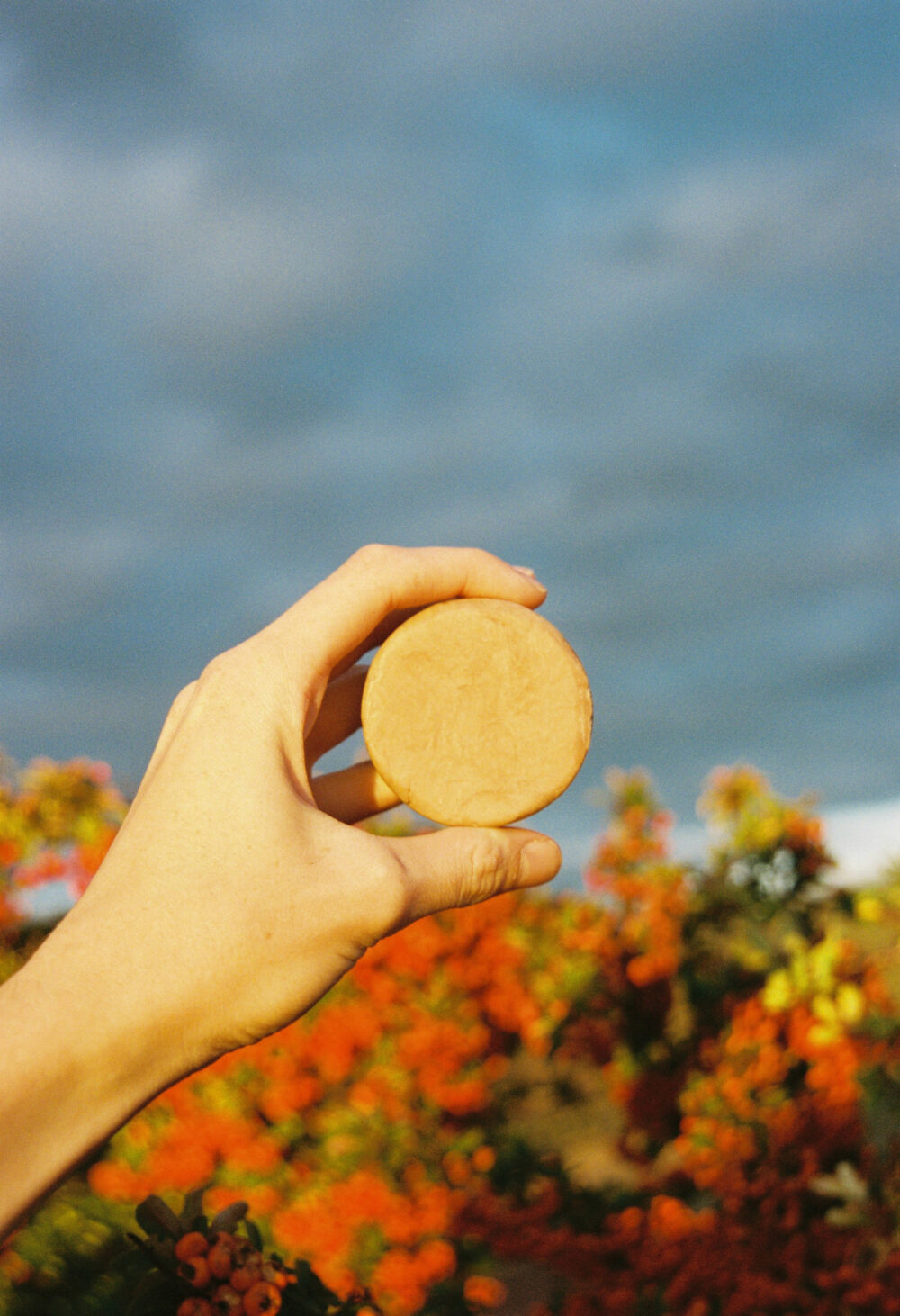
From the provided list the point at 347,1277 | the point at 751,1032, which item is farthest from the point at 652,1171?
the point at 347,1277

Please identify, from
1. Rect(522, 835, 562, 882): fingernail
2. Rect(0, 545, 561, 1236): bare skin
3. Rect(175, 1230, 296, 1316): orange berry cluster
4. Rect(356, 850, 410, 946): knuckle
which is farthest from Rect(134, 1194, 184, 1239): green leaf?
Rect(522, 835, 562, 882): fingernail

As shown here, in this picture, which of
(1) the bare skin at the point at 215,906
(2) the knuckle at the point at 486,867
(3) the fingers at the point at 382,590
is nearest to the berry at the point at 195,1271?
(1) the bare skin at the point at 215,906

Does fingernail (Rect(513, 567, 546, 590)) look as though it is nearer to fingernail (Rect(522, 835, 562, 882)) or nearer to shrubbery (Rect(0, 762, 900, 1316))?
fingernail (Rect(522, 835, 562, 882))

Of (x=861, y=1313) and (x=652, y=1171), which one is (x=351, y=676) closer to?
(x=861, y=1313)

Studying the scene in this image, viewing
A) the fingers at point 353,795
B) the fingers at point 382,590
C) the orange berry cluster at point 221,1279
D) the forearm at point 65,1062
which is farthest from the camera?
the fingers at point 353,795

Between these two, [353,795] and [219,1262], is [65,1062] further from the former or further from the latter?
[353,795]

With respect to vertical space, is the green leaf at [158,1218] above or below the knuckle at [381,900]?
below

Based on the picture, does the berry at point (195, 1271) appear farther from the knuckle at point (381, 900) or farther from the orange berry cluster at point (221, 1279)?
the knuckle at point (381, 900)
